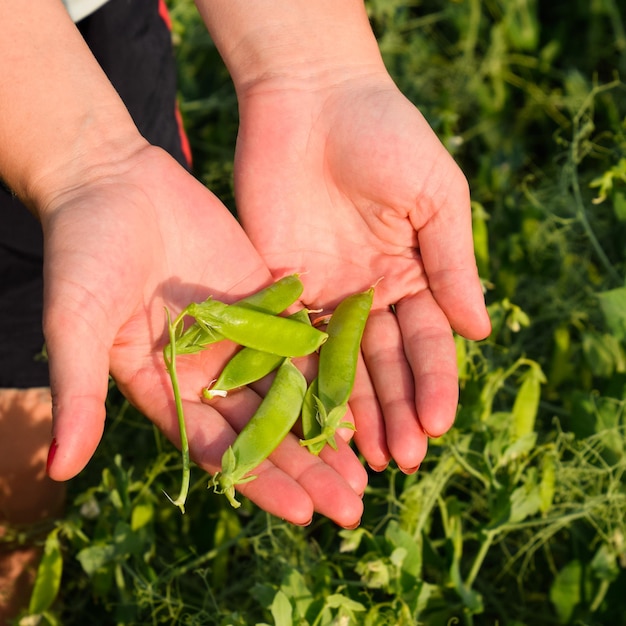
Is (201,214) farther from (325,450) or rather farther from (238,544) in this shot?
(238,544)

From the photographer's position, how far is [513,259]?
2.87 metres

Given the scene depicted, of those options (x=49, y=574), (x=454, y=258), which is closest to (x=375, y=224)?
(x=454, y=258)

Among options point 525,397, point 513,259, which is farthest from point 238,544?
point 513,259

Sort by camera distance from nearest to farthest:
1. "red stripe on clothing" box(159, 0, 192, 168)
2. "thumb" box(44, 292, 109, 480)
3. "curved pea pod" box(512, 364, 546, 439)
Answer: "thumb" box(44, 292, 109, 480) < "curved pea pod" box(512, 364, 546, 439) < "red stripe on clothing" box(159, 0, 192, 168)

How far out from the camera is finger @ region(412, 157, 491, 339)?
1.91 m

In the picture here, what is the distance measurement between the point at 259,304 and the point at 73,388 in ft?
1.75

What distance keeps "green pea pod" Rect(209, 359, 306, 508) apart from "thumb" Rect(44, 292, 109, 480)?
246 millimetres

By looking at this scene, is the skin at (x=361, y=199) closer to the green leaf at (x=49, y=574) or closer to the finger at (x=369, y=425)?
the finger at (x=369, y=425)

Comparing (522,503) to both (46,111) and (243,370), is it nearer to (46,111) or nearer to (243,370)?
(243,370)

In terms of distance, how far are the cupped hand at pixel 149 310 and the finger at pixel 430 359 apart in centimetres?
18

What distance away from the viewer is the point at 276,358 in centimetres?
187

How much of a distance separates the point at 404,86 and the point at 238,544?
2.24 m

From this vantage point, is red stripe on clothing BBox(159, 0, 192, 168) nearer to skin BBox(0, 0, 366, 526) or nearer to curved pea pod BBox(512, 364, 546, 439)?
skin BBox(0, 0, 366, 526)

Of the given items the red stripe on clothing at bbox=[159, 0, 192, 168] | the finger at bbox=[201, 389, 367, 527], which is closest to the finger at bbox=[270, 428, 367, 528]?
the finger at bbox=[201, 389, 367, 527]
